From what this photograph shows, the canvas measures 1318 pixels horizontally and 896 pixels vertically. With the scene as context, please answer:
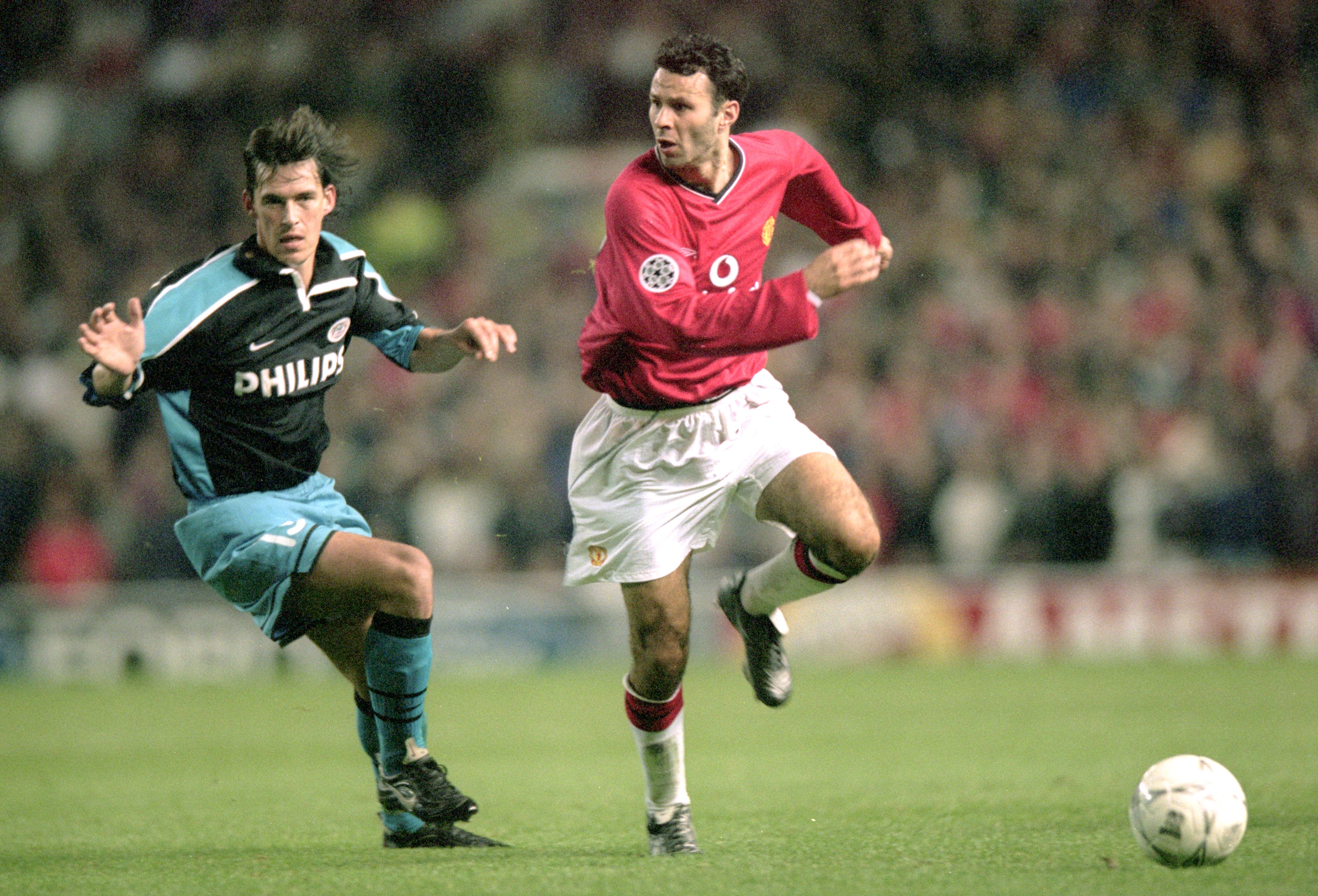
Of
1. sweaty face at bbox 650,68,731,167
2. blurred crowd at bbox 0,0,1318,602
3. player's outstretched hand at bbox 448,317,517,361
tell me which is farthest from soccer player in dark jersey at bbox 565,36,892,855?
blurred crowd at bbox 0,0,1318,602

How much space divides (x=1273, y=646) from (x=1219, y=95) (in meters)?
4.99

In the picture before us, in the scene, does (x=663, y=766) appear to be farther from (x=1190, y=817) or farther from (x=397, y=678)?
(x=1190, y=817)

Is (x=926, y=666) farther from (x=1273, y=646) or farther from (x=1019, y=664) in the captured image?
(x=1273, y=646)

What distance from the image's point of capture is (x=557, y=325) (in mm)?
13820

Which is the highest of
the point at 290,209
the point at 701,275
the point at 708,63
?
the point at 708,63

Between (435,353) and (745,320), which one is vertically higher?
(435,353)

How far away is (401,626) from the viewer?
200 inches

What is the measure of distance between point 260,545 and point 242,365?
56 centimetres

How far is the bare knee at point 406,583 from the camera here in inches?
196

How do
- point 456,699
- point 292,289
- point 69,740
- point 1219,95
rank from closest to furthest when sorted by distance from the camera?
point 292,289, point 69,740, point 456,699, point 1219,95

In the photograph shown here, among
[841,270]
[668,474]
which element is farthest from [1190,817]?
[668,474]

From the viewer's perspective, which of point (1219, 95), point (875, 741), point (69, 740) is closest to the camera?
point (875, 741)

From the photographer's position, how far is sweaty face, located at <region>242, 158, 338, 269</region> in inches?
198

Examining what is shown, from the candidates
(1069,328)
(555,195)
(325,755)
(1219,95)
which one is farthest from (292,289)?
(1219,95)
